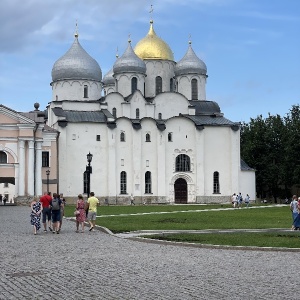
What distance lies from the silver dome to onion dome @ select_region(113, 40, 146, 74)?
2.28m

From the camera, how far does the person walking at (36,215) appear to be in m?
26.2

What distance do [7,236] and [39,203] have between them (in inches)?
112

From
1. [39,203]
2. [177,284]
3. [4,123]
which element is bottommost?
[177,284]

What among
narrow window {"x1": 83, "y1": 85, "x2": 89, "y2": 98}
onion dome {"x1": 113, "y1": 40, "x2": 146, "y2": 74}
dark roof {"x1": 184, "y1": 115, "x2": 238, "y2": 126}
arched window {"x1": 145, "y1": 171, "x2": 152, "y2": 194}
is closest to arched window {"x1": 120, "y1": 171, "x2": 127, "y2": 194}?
arched window {"x1": 145, "y1": 171, "x2": 152, "y2": 194}

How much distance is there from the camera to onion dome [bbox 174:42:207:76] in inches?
3047

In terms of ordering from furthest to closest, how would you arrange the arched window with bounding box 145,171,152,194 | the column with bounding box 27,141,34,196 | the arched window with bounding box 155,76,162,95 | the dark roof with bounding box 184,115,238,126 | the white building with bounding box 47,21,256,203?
the arched window with bounding box 155,76,162,95, the dark roof with bounding box 184,115,238,126, the arched window with bounding box 145,171,152,194, the white building with bounding box 47,21,256,203, the column with bounding box 27,141,34,196

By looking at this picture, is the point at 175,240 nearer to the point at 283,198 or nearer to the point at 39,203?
the point at 39,203

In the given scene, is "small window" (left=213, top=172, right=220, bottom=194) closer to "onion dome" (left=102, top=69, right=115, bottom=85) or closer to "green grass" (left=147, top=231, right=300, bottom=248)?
"onion dome" (left=102, top=69, right=115, bottom=85)

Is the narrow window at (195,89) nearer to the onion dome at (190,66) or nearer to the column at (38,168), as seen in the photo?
the onion dome at (190,66)

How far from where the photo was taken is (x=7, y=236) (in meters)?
24.5

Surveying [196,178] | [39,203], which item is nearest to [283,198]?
[196,178]

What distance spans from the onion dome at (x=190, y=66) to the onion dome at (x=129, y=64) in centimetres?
454

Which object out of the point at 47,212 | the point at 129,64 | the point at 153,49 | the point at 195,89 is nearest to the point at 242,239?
the point at 47,212

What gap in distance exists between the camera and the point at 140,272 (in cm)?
1420
